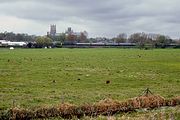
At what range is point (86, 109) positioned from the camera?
55.5 feet

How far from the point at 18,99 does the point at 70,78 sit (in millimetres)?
12226

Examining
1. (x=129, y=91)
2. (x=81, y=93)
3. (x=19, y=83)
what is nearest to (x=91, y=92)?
(x=81, y=93)

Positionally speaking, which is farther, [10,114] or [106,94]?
[106,94]

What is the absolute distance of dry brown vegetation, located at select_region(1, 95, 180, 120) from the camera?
15.8m

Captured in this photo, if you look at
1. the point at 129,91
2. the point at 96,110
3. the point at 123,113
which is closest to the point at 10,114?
the point at 96,110

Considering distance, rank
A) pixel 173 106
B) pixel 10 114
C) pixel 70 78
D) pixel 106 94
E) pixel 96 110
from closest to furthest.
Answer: pixel 10 114, pixel 96 110, pixel 173 106, pixel 106 94, pixel 70 78

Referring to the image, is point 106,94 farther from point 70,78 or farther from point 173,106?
point 70,78

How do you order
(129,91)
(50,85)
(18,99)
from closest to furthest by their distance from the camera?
(18,99) < (129,91) < (50,85)

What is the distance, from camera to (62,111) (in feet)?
53.5

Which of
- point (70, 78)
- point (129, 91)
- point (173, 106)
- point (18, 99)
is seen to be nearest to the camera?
point (173, 106)

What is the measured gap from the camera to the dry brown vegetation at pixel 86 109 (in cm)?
1583

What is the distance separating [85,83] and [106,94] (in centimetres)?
619

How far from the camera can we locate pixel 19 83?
94.9 feet

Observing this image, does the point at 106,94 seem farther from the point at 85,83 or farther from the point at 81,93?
the point at 85,83
